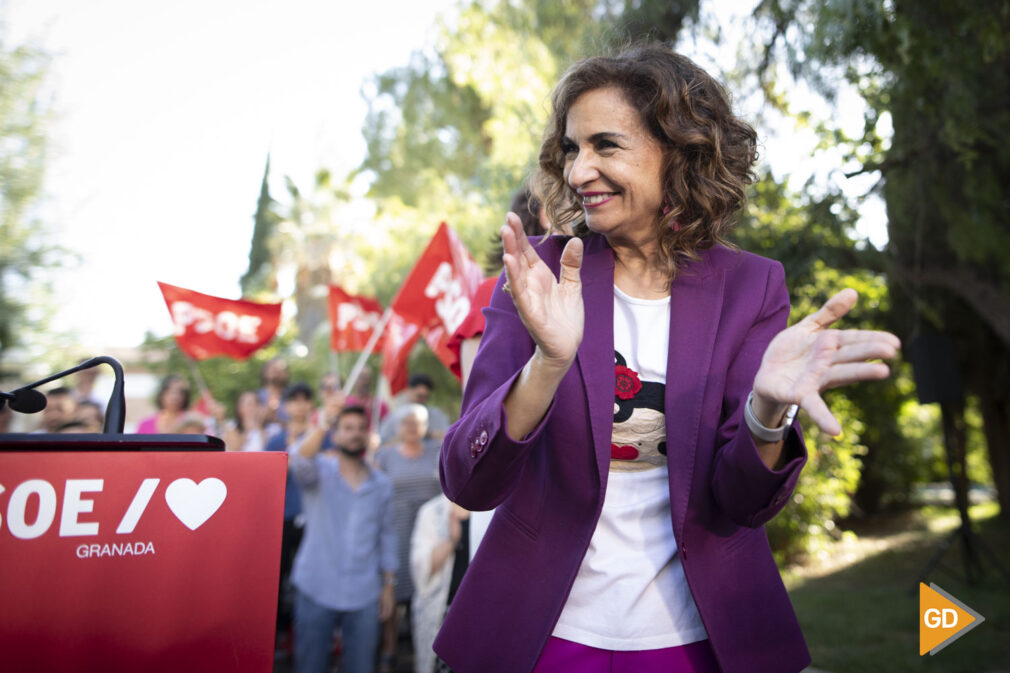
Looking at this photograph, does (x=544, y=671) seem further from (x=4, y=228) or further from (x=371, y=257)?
(x=371, y=257)

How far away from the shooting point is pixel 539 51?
39.6ft

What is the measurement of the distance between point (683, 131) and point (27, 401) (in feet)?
5.12

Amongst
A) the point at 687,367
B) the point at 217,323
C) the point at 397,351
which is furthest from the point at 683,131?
the point at 217,323

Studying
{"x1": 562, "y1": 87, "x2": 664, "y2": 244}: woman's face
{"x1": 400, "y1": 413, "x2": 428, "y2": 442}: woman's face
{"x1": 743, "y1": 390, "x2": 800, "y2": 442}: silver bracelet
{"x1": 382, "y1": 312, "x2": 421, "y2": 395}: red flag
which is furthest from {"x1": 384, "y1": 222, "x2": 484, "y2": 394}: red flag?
{"x1": 743, "y1": 390, "x2": 800, "y2": 442}: silver bracelet

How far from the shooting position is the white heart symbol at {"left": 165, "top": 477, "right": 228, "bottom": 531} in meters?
1.42

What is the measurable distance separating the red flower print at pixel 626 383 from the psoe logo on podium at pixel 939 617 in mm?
1507

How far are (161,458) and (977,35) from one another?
495 cm

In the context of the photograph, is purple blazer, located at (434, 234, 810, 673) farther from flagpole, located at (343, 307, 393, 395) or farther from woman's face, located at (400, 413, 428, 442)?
woman's face, located at (400, 413, 428, 442)

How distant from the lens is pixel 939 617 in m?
2.80

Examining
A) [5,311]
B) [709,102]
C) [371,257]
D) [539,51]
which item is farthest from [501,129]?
[709,102]

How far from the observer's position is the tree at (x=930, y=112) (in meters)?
4.46

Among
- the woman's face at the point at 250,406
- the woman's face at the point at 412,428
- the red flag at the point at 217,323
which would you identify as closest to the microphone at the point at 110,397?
A: the woman's face at the point at 412,428

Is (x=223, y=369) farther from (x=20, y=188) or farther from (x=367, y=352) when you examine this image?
(x=367, y=352)

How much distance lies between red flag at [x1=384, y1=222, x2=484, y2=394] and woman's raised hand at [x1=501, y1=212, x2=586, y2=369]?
3510mm
